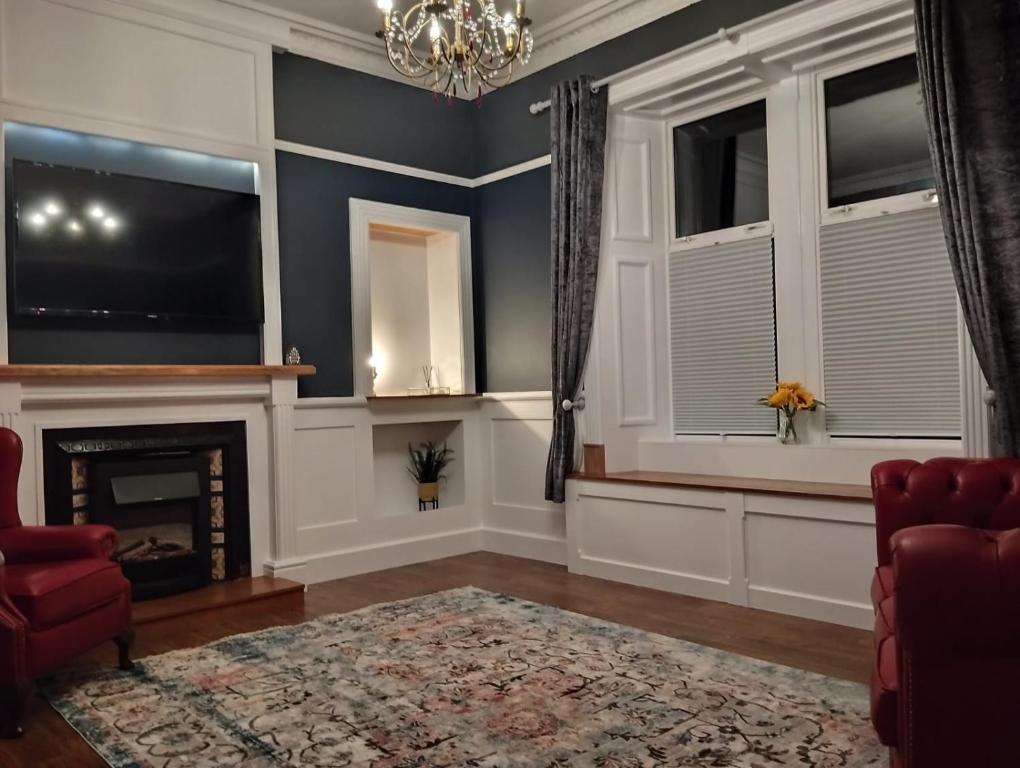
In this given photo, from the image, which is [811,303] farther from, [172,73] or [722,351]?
[172,73]

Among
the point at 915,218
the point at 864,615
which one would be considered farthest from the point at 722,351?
the point at 864,615

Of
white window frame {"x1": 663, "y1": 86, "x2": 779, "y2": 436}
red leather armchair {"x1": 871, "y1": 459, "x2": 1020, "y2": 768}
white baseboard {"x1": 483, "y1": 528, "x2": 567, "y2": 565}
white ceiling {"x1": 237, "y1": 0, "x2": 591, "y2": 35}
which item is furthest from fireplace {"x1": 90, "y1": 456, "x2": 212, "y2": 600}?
red leather armchair {"x1": 871, "y1": 459, "x2": 1020, "y2": 768}

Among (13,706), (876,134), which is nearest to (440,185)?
(876,134)

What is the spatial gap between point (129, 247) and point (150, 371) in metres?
0.65

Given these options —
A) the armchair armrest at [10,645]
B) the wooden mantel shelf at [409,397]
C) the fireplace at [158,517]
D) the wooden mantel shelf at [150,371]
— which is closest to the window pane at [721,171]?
the wooden mantel shelf at [409,397]

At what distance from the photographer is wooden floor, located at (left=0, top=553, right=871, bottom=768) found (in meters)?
2.76

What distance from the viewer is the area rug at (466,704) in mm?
2467

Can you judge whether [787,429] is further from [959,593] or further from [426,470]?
[959,593]

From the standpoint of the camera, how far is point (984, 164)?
10.8 ft

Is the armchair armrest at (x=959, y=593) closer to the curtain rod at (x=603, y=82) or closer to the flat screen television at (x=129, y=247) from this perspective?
the curtain rod at (x=603, y=82)

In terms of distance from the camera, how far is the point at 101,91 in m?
4.20

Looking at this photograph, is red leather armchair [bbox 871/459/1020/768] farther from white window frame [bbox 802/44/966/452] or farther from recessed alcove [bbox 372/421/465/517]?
recessed alcove [bbox 372/421/465/517]

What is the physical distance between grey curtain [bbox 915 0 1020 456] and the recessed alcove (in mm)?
3350

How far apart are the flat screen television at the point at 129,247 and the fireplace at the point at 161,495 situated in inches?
25.0
